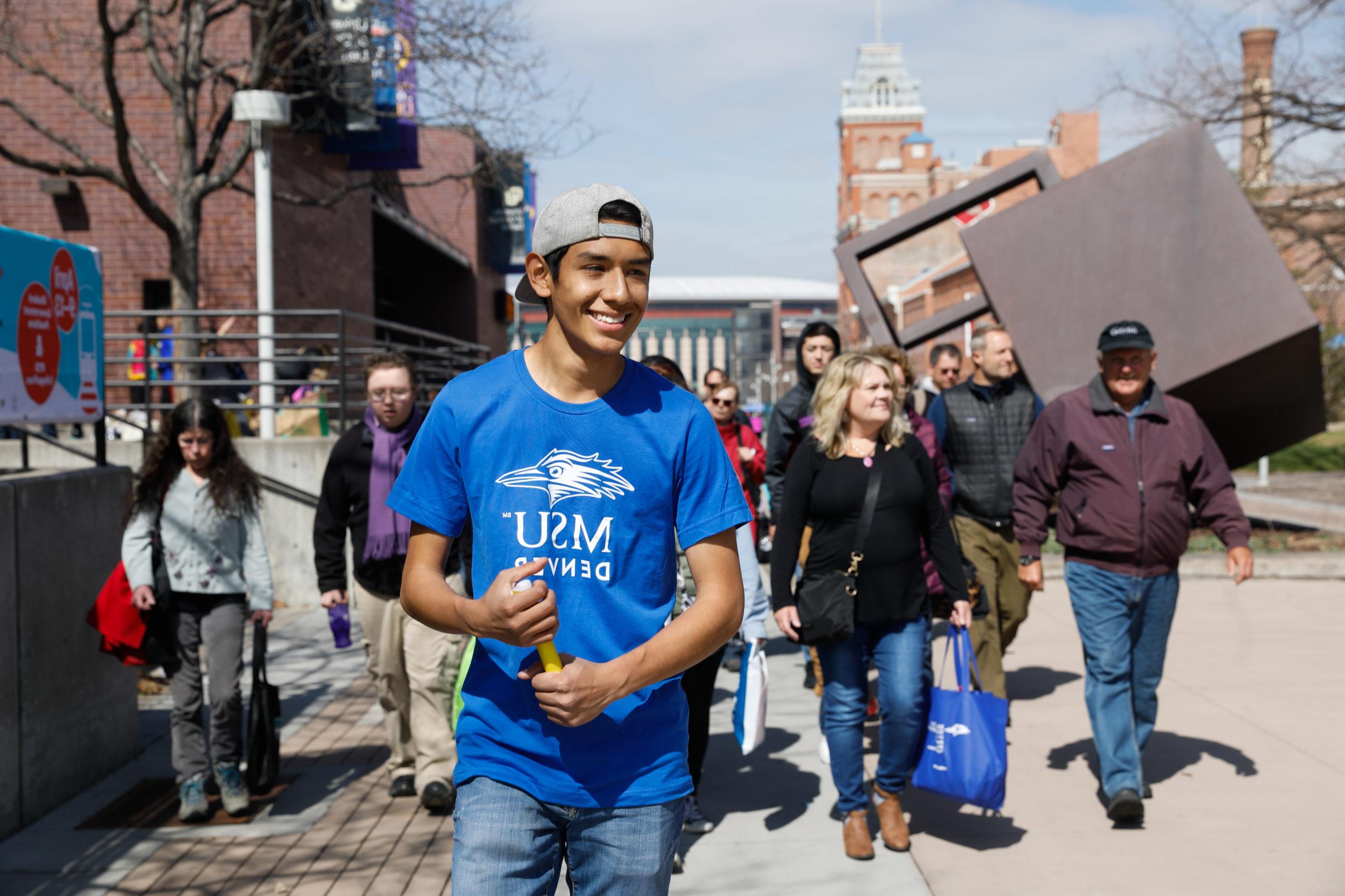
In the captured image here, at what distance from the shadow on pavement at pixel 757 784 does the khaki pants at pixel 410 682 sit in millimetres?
1165

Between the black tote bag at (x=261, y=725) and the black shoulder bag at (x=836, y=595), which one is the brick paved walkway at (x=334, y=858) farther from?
the black shoulder bag at (x=836, y=595)

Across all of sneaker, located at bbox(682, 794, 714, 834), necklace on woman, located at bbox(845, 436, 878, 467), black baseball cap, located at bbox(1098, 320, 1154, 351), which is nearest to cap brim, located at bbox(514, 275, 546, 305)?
necklace on woman, located at bbox(845, 436, 878, 467)

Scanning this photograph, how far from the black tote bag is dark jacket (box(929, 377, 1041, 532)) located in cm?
361

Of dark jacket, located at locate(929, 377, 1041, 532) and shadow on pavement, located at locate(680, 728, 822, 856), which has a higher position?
dark jacket, located at locate(929, 377, 1041, 532)

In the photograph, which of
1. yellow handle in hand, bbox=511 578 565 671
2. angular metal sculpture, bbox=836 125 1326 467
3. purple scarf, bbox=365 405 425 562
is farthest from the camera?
angular metal sculpture, bbox=836 125 1326 467

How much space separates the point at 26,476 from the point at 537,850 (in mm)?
3960

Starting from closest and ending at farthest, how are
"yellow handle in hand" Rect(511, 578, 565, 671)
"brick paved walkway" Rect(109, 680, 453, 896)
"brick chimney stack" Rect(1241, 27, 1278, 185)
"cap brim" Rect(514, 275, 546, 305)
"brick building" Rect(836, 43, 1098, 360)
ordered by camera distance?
1. "yellow handle in hand" Rect(511, 578, 565, 671)
2. "cap brim" Rect(514, 275, 546, 305)
3. "brick paved walkway" Rect(109, 680, 453, 896)
4. "brick chimney stack" Rect(1241, 27, 1278, 185)
5. "brick building" Rect(836, 43, 1098, 360)

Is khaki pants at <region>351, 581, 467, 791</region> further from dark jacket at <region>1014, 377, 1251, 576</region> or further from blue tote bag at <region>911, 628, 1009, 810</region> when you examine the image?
dark jacket at <region>1014, 377, 1251, 576</region>

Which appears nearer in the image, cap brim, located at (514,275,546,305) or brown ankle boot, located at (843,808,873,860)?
cap brim, located at (514,275,546,305)

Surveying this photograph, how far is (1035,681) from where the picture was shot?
749 cm

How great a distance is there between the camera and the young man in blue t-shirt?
2094 millimetres

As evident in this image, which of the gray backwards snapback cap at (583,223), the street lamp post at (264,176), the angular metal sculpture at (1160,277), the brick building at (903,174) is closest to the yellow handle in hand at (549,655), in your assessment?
the gray backwards snapback cap at (583,223)

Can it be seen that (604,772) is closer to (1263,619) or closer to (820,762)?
(820,762)

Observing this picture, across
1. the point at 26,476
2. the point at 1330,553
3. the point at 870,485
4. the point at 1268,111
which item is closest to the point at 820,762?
the point at 870,485
